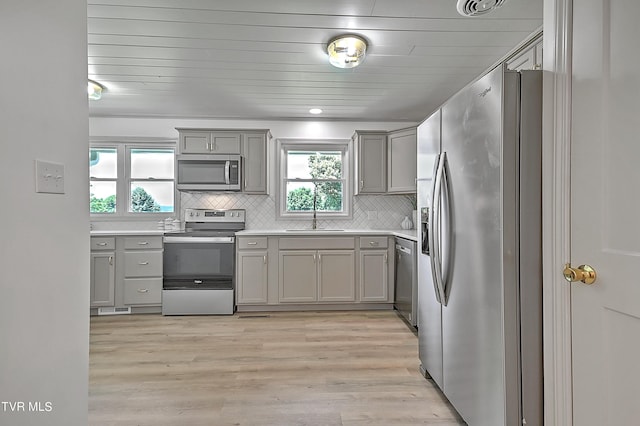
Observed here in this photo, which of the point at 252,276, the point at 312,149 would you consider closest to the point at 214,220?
the point at 252,276

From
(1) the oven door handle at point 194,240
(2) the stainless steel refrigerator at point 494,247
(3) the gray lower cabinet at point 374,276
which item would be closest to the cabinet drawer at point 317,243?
(3) the gray lower cabinet at point 374,276

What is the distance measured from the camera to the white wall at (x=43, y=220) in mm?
1004

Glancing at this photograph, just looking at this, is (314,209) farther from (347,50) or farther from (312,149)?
(347,50)

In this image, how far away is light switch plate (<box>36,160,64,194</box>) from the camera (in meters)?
1.10

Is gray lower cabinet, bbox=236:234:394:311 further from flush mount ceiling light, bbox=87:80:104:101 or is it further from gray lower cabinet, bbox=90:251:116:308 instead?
flush mount ceiling light, bbox=87:80:104:101

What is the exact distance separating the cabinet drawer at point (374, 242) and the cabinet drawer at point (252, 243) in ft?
3.73

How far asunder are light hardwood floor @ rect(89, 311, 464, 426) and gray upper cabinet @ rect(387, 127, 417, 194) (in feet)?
5.25

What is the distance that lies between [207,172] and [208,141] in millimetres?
389

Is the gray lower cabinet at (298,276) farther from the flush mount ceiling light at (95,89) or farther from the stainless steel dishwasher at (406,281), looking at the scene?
the flush mount ceiling light at (95,89)

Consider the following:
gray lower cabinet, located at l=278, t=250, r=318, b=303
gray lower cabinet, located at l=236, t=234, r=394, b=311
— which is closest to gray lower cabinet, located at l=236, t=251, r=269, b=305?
gray lower cabinet, located at l=236, t=234, r=394, b=311

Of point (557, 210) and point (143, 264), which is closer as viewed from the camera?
point (557, 210)

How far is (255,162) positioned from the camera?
3.95m

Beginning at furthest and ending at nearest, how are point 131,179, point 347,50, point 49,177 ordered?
point 131,179
point 347,50
point 49,177

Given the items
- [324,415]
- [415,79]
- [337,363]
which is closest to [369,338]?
[337,363]
